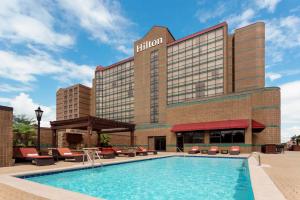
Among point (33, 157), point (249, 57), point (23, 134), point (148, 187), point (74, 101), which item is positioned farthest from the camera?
point (74, 101)

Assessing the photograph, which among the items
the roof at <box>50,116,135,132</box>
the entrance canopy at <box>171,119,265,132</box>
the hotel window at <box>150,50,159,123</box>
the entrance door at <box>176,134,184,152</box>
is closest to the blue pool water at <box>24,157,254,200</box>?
the roof at <box>50,116,135,132</box>

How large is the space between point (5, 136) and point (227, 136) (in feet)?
82.4

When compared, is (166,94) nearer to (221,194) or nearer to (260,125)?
(260,125)

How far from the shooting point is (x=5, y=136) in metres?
13.2

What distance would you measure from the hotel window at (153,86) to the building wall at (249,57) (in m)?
15.4

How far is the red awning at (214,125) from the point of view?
94.0 feet

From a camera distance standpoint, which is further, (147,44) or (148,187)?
(147,44)

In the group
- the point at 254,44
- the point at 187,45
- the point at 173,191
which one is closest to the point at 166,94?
the point at 187,45

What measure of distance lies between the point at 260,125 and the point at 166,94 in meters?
20.1

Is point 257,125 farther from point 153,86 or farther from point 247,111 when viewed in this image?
point 153,86

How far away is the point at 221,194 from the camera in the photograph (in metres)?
8.12

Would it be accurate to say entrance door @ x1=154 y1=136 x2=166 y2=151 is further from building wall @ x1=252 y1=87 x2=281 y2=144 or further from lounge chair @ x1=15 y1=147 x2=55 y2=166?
lounge chair @ x1=15 y1=147 x2=55 y2=166

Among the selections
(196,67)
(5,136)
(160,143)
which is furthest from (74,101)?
(5,136)

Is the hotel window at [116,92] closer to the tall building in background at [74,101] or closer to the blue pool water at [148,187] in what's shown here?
the tall building in background at [74,101]
